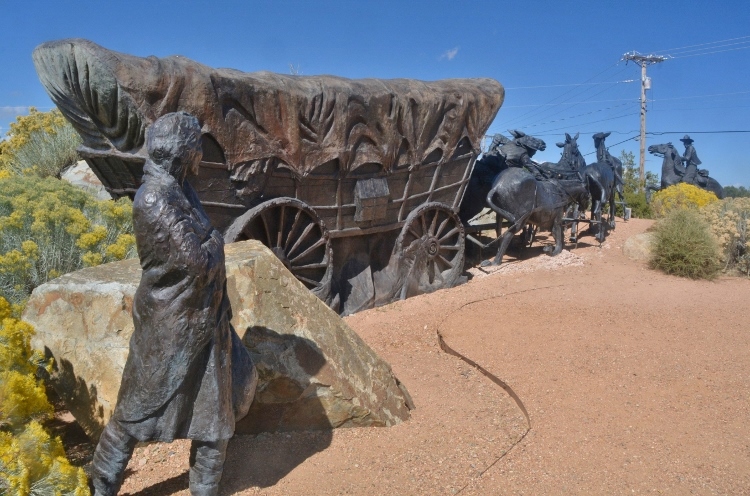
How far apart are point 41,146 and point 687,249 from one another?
10146 millimetres

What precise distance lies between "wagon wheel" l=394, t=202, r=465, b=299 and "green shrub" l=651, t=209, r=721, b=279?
351cm

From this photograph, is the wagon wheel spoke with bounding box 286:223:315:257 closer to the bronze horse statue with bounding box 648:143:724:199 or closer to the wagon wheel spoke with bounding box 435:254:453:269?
the wagon wheel spoke with bounding box 435:254:453:269

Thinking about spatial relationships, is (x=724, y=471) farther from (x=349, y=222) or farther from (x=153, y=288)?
(x=349, y=222)

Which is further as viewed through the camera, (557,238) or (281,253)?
(557,238)

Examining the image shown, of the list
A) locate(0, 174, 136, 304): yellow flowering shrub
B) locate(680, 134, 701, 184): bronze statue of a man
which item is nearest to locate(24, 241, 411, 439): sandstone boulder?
locate(0, 174, 136, 304): yellow flowering shrub

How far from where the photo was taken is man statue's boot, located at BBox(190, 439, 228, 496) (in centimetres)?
303

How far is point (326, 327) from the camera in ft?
13.6

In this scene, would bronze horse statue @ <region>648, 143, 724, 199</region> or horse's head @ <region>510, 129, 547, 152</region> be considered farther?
bronze horse statue @ <region>648, 143, 724, 199</region>

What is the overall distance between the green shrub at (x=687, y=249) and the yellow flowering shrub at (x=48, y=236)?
316 inches

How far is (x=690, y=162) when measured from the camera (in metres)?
16.2

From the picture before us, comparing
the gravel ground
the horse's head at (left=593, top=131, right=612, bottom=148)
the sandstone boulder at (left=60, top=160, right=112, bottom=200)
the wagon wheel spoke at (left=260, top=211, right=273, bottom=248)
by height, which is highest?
the horse's head at (left=593, top=131, right=612, bottom=148)

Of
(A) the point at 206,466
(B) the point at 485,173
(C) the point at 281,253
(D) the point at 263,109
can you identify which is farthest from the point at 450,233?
(A) the point at 206,466

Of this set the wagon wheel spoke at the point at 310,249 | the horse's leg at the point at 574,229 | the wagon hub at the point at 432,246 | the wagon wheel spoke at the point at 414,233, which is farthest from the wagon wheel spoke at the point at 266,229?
the horse's leg at the point at 574,229

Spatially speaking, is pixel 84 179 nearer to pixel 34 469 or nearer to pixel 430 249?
pixel 430 249
